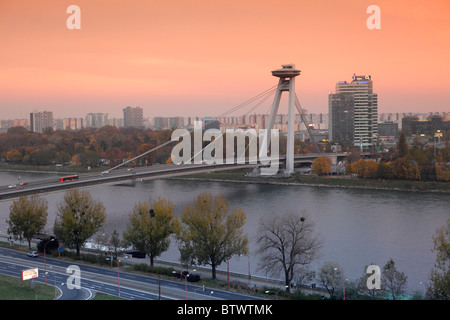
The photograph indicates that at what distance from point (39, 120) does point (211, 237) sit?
38.2m

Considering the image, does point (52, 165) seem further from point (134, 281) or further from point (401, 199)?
point (134, 281)

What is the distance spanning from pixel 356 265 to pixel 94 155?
13.1 meters

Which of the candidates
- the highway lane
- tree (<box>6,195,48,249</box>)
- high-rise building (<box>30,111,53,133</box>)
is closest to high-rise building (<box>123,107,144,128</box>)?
high-rise building (<box>30,111,53,133</box>)

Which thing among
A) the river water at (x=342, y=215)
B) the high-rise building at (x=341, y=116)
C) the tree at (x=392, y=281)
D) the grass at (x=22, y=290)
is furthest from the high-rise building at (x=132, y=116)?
the tree at (x=392, y=281)

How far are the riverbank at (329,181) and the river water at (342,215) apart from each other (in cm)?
37

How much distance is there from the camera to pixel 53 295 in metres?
3.90

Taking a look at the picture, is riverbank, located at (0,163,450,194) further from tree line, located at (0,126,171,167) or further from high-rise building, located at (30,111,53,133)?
high-rise building, located at (30,111,53,133)

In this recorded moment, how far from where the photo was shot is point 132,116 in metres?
45.9

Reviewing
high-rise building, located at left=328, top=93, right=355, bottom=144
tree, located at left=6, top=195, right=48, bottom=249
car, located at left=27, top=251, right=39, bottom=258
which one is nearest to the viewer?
car, located at left=27, top=251, right=39, bottom=258

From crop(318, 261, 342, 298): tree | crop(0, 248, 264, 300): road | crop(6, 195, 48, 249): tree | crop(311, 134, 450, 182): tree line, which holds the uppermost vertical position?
crop(311, 134, 450, 182): tree line

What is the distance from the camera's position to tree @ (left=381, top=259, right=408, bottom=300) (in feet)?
13.3

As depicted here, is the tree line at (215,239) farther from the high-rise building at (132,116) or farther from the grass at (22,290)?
the high-rise building at (132,116)

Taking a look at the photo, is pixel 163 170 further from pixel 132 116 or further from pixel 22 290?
pixel 132 116

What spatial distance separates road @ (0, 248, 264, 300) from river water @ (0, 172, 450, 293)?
0.90 m
